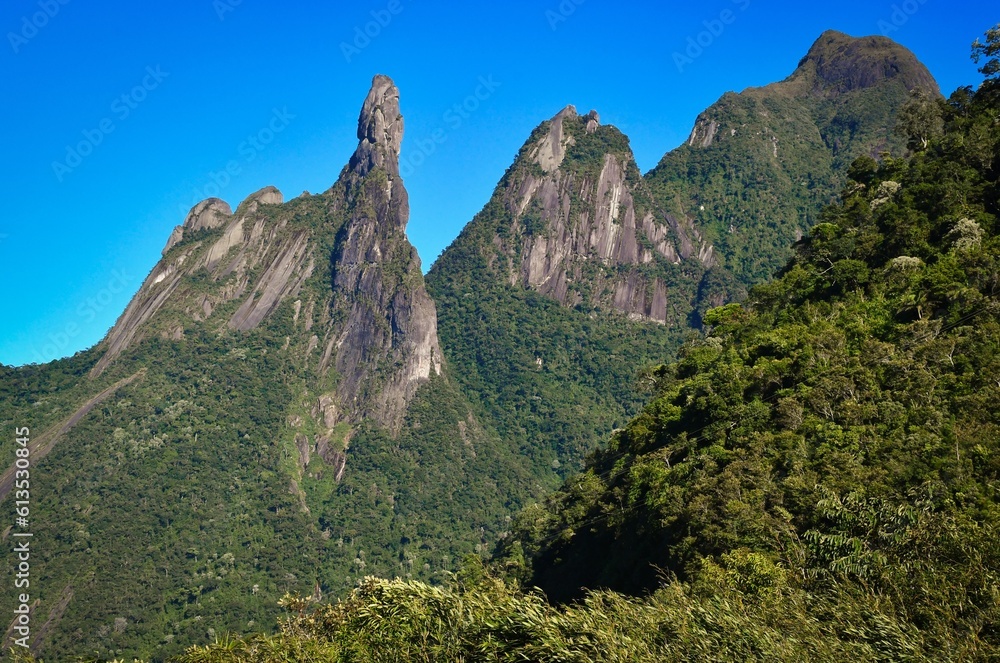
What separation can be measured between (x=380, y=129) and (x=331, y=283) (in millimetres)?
32692

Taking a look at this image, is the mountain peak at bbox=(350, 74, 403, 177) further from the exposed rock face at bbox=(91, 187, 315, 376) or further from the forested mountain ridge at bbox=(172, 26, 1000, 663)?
the forested mountain ridge at bbox=(172, 26, 1000, 663)

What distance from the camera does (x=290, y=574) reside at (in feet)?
385

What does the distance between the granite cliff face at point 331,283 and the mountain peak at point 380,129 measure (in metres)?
0.21

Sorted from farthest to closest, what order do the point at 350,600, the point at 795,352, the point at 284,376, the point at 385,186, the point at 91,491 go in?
the point at 385,186 < the point at 284,376 < the point at 91,491 < the point at 795,352 < the point at 350,600

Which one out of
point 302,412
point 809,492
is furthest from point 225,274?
point 809,492

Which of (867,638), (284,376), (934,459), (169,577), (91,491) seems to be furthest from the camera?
(284,376)

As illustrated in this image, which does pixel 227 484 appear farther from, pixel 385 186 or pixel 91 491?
pixel 385 186

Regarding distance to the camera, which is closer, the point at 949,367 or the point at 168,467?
the point at 949,367

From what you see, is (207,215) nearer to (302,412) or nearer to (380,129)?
(380,129)

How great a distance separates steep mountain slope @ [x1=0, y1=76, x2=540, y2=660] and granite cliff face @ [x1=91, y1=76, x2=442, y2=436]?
0.37 m

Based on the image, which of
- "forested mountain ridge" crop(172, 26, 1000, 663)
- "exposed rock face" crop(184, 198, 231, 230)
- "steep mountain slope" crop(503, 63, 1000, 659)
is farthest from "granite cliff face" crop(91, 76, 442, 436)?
"steep mountain slope" crop(503, 63, 1000, 659)

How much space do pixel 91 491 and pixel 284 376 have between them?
4213 centimetres

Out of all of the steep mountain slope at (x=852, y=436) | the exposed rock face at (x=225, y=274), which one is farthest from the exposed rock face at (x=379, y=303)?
the steep mountain slope at (x=852, y=436)

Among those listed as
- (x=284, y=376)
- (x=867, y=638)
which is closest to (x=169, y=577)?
(x=284, y=376)
